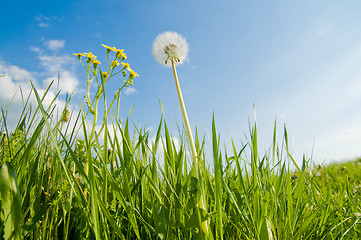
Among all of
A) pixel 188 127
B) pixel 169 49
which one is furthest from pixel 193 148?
pixel 169 49

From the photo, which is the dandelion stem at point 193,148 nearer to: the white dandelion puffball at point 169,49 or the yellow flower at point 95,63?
the white dandelion puffball at point 169,49

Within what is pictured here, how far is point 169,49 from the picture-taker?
61.4 inches

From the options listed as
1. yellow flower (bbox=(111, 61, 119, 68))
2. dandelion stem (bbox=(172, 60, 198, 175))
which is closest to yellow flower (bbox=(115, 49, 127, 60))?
yellow flower (bbox=(111, 61, 119, 68))

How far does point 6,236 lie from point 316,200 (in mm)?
1675

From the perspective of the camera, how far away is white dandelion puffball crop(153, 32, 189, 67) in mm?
1542

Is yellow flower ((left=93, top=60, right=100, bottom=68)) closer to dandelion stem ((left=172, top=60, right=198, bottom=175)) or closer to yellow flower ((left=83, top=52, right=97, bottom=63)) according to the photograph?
yellow flower ((left=83, top=52, right=97, bottom=63))

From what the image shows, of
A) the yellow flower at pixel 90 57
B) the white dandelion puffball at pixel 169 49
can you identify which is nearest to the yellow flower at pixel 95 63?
the yellow flower at pixel 90 57

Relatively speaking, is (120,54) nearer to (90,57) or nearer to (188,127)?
(90,57)

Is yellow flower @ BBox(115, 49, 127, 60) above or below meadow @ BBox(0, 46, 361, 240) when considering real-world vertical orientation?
above

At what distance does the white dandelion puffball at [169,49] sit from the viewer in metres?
1.54

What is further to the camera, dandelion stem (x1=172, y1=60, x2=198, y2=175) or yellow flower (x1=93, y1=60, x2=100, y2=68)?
yellow flower (x1=93, y1=60, x2=100, y2=68)

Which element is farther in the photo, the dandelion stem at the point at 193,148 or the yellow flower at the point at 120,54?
the yellow flower at the point at 120,54

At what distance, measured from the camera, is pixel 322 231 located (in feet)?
4.67

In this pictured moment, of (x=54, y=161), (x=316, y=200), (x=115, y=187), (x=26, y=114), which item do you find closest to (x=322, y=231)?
(x=316, y=200)
